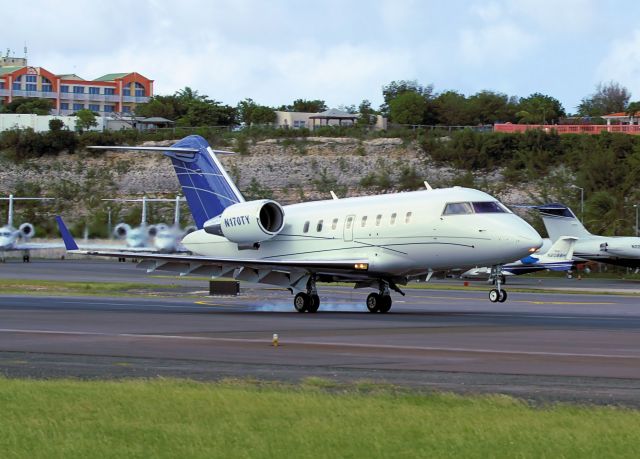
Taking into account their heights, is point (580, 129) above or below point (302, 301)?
above

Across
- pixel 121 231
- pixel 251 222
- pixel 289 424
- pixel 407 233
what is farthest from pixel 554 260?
pixel 289 424

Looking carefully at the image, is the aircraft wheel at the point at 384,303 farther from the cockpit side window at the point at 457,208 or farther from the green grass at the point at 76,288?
the green grass at the point at 76,288

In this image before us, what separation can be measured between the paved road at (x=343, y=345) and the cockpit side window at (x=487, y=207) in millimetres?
3034

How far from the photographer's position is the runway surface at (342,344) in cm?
1698

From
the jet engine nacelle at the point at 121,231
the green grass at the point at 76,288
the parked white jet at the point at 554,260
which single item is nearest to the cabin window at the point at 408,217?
the jet engine nacelle at the point at 121,231

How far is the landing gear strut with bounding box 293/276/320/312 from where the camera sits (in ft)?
115

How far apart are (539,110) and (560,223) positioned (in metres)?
84.3

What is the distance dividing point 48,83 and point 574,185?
118 m

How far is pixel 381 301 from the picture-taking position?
115 feet

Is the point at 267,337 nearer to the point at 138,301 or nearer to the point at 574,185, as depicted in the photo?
the point at 138,301

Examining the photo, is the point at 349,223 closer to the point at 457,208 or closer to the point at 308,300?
the point at 308,300

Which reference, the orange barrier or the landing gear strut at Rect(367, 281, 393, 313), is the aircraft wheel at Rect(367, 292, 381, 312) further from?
the orange barrier

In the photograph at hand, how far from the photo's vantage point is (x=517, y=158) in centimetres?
11212

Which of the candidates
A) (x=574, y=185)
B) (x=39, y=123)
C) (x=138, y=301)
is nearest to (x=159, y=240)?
(x=138, y=301)
